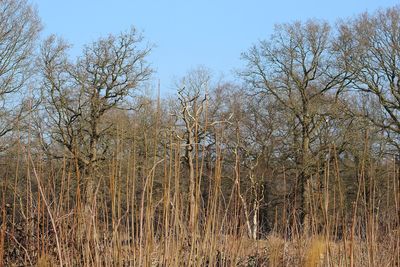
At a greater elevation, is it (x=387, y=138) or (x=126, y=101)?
(x=126, y=101)

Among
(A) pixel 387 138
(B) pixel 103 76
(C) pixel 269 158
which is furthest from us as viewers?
(C) pixel 269 158

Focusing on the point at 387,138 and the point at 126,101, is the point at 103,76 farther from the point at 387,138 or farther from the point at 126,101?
the point at 387,138

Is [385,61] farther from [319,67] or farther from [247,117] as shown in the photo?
[247,117]

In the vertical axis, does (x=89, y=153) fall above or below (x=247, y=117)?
below

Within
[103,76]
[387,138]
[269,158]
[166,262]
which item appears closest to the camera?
[166,262]

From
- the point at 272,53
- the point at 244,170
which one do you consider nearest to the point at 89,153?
the point at 244,170

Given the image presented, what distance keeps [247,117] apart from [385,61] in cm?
427

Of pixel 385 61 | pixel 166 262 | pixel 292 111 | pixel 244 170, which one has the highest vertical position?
pixel 385 61

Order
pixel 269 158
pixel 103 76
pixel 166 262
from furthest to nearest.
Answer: pixel 269 158 < pixel 103 76 < pixel 166 262

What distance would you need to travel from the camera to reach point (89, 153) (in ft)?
47.4

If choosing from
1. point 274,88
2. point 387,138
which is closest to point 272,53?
point 274,88

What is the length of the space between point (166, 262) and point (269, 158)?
13.8 metres

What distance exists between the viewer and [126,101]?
50.3ft

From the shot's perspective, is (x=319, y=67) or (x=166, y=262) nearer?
(x=166, y=262)
